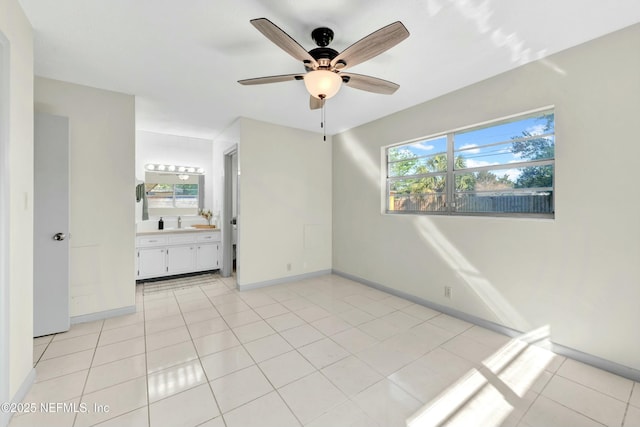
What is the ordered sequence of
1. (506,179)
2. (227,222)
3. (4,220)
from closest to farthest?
(4,220)
(506,179)
(227,222)

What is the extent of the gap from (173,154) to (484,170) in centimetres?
503

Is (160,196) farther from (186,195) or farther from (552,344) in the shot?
(552,344)

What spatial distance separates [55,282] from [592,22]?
5035 mm

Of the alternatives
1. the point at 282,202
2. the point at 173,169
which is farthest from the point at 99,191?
the point at 282,202

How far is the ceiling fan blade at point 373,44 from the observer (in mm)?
1482

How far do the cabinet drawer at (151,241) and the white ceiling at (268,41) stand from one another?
84.2 inches

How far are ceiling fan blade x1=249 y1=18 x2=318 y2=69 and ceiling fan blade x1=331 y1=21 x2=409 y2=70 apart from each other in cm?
20

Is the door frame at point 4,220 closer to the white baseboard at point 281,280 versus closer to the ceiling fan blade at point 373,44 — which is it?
the ceiling fan blade at point 373,44

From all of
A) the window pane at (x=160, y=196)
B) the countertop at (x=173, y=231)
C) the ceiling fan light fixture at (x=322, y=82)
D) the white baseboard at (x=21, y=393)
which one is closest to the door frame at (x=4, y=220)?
the white baseboard at (x=21, y=393)

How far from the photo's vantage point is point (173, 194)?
486 centimetres

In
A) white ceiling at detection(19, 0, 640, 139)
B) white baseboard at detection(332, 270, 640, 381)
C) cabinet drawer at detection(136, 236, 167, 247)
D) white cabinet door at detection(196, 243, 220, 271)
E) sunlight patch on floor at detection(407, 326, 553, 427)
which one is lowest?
sunlight patch on floor at detection(407, 326, 553, 427)

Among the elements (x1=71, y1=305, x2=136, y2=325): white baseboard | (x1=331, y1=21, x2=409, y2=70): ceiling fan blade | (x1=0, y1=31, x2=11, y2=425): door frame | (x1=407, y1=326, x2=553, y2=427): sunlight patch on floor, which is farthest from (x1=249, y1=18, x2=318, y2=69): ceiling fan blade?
(x1=71, y1=305, x2=136, y2=325): white baseboard

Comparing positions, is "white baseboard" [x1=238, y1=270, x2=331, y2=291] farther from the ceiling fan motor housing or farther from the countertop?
the ceiling fan motor housing

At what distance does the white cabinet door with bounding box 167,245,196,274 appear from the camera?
168 inches
